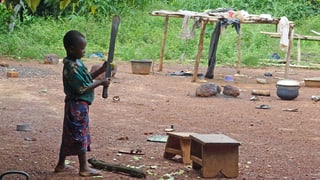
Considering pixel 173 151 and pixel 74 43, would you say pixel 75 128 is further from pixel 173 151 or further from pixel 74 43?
pixel 173 151

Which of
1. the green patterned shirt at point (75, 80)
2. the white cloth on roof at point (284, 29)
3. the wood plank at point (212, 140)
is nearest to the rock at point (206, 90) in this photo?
the white cloth on roof at point (284, 29)

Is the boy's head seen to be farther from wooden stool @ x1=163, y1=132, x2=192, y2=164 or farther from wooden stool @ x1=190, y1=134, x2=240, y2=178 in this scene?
wooden stool @ x1=163, y1=132, x2=192, y2=164

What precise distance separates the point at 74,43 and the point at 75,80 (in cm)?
31

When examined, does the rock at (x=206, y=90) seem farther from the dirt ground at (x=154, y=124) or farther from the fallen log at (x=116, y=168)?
the fallen log at (x=116, y=168)

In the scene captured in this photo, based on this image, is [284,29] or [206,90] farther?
[284,29]

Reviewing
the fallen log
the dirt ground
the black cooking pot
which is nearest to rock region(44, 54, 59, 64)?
the dirt ground

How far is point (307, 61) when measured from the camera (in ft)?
69.3

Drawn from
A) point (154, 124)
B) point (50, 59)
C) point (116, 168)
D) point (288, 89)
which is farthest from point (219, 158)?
point (50, 59)

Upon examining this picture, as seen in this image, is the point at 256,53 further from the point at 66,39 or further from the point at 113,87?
the point at 66,39

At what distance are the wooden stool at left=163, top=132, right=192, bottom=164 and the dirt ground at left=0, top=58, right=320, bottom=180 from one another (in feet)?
0.29

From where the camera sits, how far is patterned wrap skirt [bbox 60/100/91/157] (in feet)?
17.3

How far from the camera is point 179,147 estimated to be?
20.4ft

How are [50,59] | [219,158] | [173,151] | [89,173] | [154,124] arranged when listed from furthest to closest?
1. [50,59]
2. [154,124]
3. [173,151]
4. [219,158]
5. [89,173]

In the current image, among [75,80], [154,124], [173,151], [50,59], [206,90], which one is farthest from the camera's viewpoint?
[50,59]
